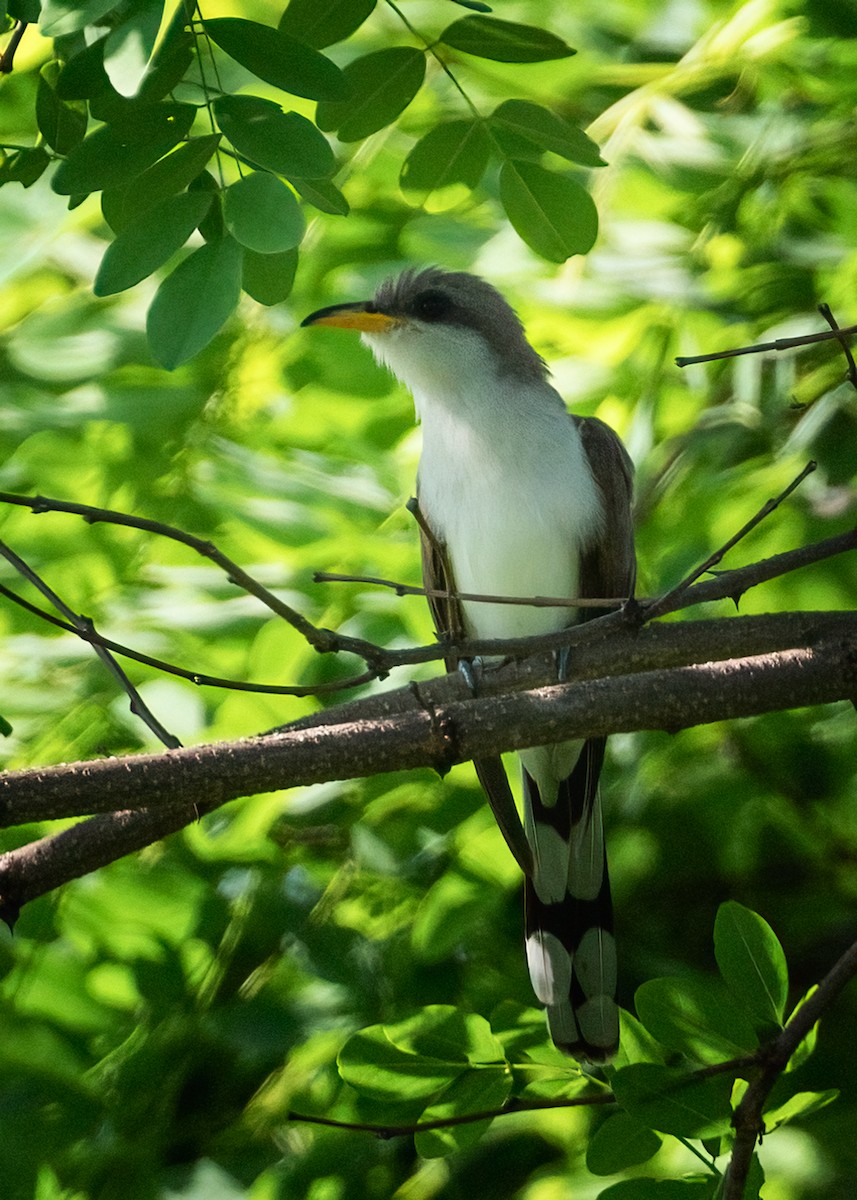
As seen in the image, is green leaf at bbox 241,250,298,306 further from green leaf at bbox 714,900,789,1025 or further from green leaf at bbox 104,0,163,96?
green leaf at bbox 714,900,789,1025

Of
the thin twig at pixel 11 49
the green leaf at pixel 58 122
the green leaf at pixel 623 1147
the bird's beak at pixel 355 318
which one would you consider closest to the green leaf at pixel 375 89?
the green leaf at pixel 58 122

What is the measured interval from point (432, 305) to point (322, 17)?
164cm

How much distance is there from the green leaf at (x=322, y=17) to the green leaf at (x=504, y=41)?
25 cm

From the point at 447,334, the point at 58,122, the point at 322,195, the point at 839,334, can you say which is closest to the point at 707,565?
the point at 839,334

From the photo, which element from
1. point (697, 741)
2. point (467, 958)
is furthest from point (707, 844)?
point (467, 958)

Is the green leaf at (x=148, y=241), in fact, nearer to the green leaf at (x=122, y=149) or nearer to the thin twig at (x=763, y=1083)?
the green leaf at (x=122, y=149)

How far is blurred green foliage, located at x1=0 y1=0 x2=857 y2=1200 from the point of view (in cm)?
299

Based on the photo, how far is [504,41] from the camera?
2.53 metres

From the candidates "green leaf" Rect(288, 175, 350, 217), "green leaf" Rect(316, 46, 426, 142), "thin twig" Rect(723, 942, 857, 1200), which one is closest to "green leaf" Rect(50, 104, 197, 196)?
"green leaf" Rect(288, 175, 350, 217)

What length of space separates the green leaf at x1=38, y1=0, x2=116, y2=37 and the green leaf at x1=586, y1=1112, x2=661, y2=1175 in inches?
78.3

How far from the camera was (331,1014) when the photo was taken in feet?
10.4

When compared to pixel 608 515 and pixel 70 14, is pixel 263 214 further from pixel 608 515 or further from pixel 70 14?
pixel 608 515

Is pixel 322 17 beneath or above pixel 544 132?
A: above

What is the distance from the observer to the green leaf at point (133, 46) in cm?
204
